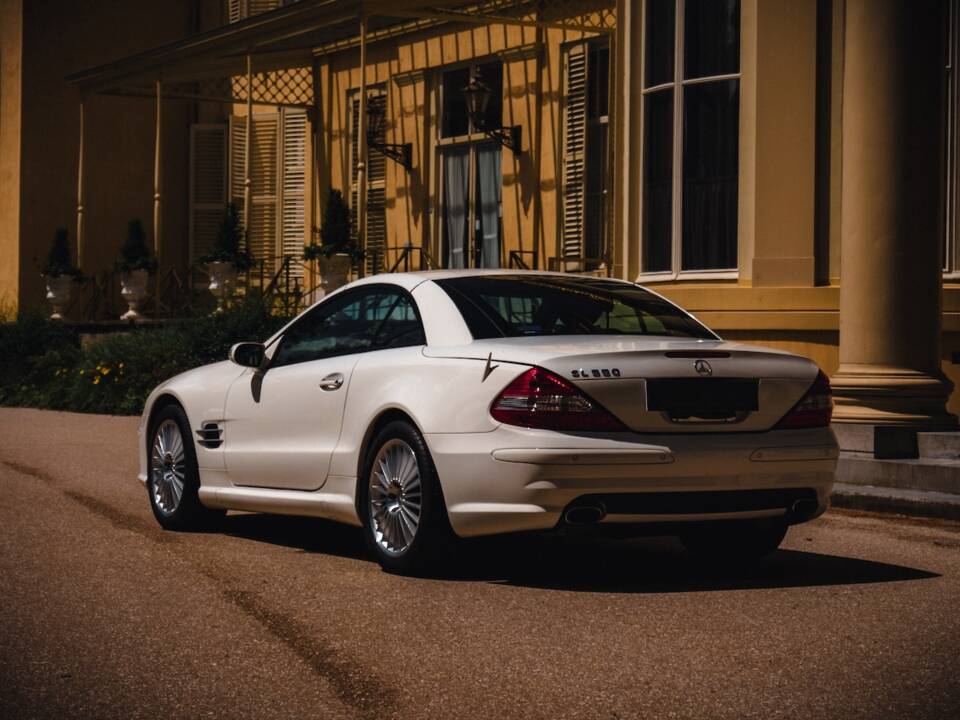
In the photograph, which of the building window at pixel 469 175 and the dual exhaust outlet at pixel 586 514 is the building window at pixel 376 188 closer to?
the building window at pixel 469 175

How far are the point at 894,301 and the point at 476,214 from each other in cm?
1054

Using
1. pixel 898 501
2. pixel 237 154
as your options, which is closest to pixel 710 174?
pixel 898 501

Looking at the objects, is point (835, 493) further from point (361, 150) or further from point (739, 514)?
point (361, 150)

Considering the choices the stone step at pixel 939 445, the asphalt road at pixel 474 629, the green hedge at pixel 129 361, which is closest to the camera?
the asphalt road at pixel 474 629

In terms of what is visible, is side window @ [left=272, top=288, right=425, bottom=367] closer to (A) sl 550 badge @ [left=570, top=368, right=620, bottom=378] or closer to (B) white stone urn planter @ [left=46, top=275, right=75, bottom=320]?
(A) sl 550 badge @ [left=570, top=368, right=620, bottom=378]

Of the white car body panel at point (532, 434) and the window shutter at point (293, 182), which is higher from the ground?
the window shutter at point (293, 182)

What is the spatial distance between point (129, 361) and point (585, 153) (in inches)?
255

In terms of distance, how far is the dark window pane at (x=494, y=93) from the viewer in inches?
848

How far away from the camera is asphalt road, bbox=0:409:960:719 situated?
484 centimetres

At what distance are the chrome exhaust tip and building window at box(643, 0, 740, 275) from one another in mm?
8506

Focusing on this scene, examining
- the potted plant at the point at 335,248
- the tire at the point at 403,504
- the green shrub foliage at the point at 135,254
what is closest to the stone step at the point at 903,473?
the tire at the point at 403,504

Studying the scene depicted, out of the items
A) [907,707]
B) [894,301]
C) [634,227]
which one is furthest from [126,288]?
[907,707]

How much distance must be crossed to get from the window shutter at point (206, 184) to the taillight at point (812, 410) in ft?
74.2

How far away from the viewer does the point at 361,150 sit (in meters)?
18.5
